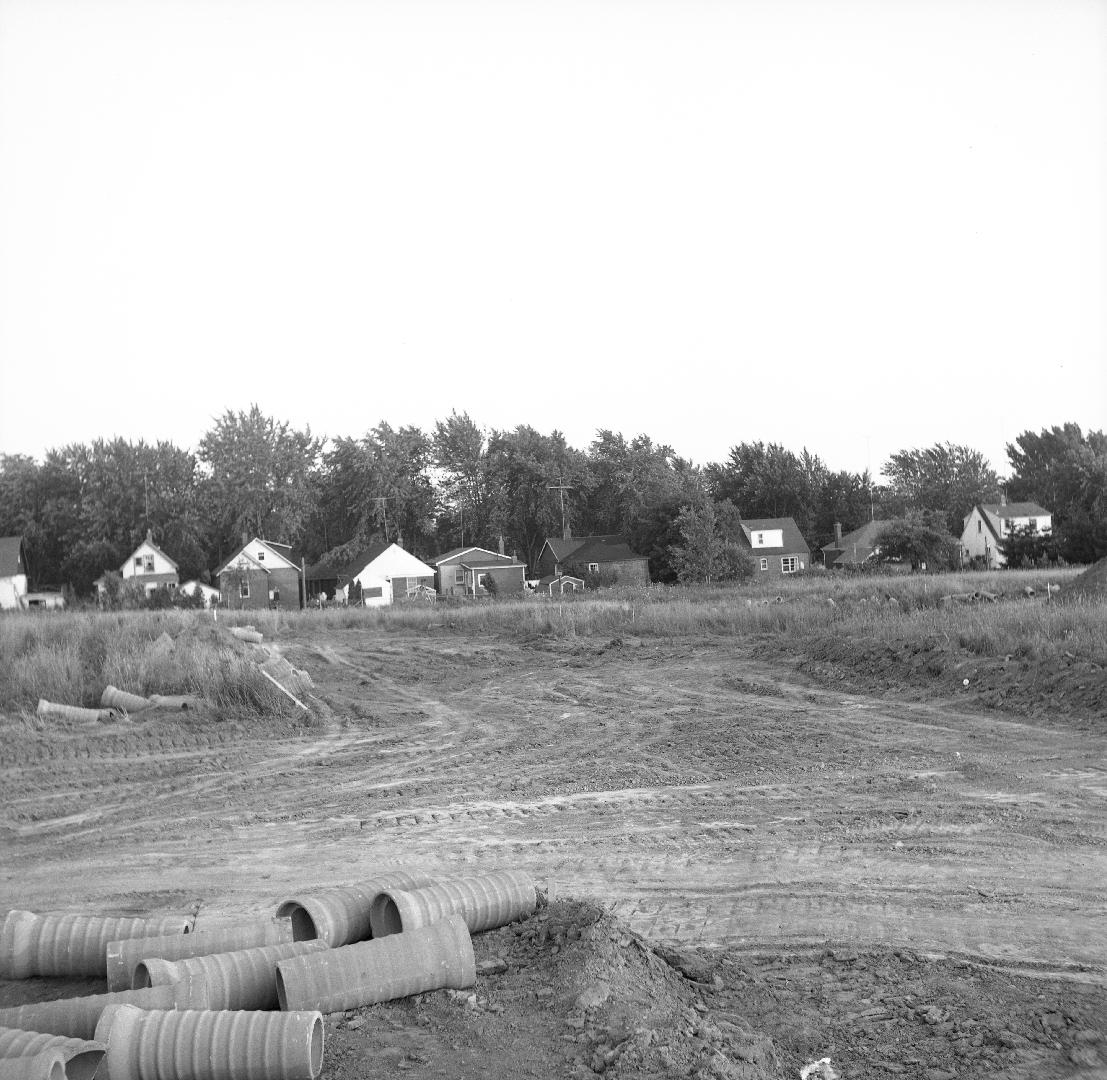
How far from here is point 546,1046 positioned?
4898 millimetres

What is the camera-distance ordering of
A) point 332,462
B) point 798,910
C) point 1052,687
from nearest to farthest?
point 798,910 < point 1052,687 < point 332,462

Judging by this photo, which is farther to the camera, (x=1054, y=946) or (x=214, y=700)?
(x=214, y=700)

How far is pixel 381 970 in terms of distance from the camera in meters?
5.35

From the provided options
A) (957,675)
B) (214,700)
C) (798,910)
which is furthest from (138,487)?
(798,910)

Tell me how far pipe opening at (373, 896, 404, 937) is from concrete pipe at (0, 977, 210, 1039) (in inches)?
43.7

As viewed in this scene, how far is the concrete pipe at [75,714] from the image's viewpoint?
15.6 m

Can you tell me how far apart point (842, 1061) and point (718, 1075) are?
0.72 metres

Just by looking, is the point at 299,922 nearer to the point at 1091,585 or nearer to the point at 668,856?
the point at 668,856

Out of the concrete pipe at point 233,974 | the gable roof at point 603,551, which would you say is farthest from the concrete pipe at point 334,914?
the gable roof at point 603,551

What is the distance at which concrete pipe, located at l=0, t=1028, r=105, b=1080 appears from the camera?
14.0ft

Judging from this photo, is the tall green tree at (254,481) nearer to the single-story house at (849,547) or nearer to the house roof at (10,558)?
the house roof at (10,558)

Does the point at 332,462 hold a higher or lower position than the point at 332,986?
higher

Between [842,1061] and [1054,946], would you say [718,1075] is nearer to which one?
[842,1061]

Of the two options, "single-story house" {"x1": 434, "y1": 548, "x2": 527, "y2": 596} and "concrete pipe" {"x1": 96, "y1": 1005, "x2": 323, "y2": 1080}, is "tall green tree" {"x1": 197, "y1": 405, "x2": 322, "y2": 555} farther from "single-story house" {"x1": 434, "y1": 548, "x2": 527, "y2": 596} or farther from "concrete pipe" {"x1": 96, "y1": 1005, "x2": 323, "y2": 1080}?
"concrete pipe" {"x1": 96, "y1": 1005, "x2": 323, "y2": 1080}
